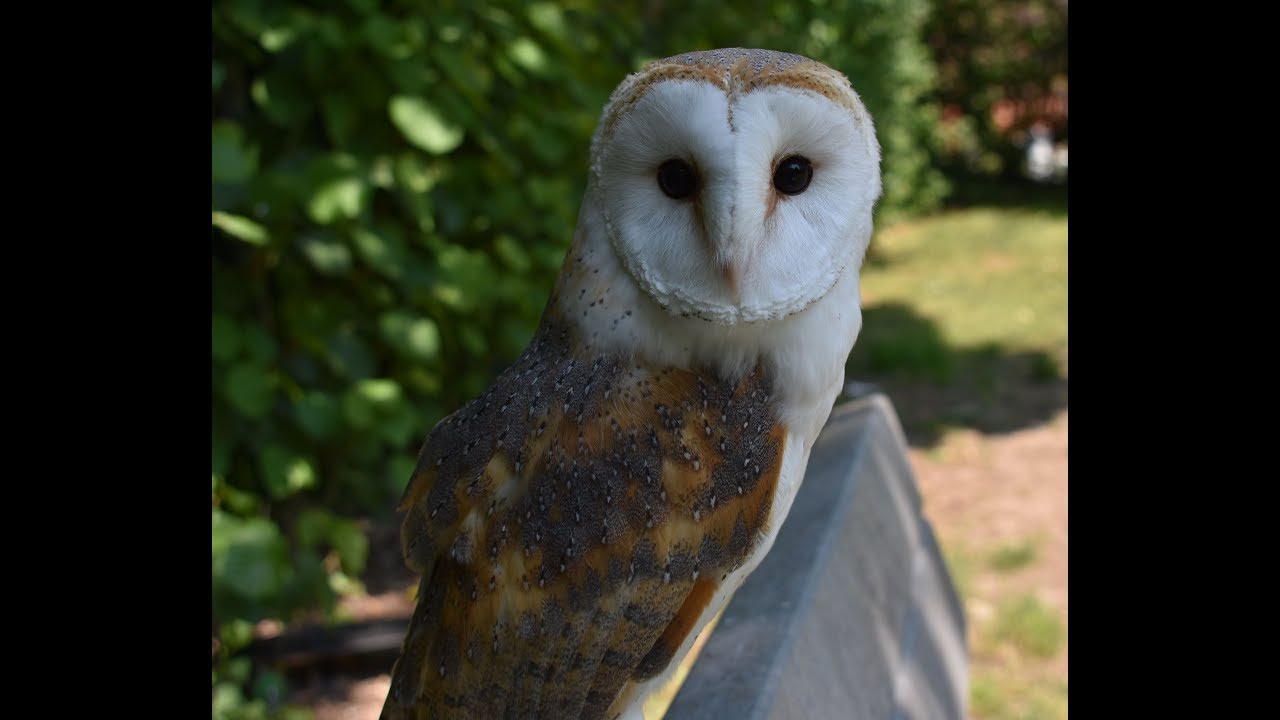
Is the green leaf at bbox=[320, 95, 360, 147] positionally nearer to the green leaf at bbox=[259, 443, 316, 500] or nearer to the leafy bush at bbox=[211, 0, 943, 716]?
the leafy bush at bbox=[211, 0, 943, 716]

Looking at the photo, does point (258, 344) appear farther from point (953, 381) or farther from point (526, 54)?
point (953, 381)

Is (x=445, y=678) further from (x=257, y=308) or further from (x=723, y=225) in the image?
(x=257, y=308)

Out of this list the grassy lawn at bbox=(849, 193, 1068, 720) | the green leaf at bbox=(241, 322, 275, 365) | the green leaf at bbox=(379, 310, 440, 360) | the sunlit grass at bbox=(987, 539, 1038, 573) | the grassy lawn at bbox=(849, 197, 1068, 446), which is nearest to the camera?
the green leaf at bbox=(241, 322, 275, 365)

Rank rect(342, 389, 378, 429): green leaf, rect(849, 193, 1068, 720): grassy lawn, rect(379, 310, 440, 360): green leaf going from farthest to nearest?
1. rect(849, 193, 1068, 720): grassy lawn
2. rect(379, 310, 440, 360): green leaf
3. rect(342, 389, 378, 429): green leaf

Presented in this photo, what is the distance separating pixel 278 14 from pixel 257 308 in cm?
76

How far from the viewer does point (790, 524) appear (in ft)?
6.69

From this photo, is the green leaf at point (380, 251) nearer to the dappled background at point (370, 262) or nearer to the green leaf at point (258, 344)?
the dappled background at point (370, 262)

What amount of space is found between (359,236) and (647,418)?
158 centimetres

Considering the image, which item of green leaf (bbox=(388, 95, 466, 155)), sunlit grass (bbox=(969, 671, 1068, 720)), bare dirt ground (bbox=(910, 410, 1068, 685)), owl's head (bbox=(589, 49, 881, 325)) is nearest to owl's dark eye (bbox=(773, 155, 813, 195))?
owl's head (bbox=(589, 49, 881, 325))

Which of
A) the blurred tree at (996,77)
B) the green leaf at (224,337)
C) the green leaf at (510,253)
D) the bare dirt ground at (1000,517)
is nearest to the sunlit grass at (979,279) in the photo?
the bare dirt ground at (1000,517)

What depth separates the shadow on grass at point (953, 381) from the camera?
5.08 m

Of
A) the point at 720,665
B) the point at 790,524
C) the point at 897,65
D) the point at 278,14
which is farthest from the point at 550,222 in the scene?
the point at 897,65

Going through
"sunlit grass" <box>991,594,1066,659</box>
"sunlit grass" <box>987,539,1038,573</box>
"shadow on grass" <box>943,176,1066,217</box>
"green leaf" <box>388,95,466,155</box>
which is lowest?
"sunlit grass" <box>991,594,1066,659</box>

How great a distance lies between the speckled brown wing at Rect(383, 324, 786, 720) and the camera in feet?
4.04
